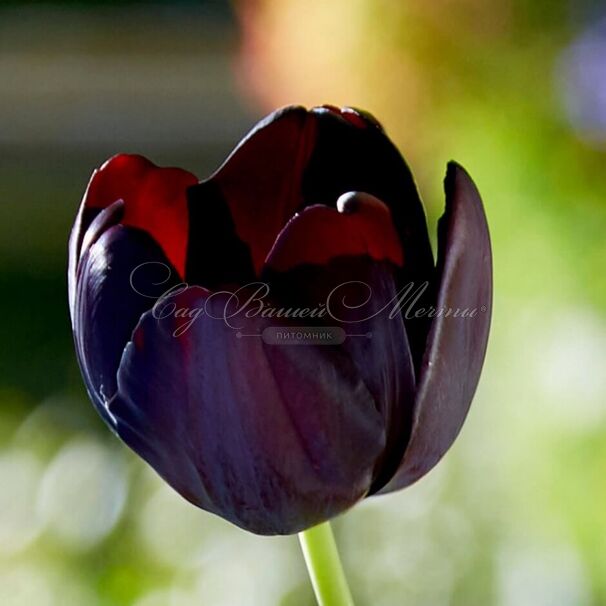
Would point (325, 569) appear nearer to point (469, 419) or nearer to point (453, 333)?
point (453, 333)

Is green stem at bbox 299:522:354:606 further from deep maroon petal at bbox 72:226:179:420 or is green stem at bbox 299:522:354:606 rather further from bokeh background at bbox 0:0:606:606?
bokeh background at bbox 0:0:606:606

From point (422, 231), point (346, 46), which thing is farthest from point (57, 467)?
point (422, 231)

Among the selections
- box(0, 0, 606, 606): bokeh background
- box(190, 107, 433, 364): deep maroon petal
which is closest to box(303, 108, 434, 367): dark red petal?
box(190, 107, 433, 364): deep maroon petal

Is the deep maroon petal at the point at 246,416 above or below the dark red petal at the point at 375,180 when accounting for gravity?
below

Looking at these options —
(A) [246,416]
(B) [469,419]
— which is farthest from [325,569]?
(B) [469,419]

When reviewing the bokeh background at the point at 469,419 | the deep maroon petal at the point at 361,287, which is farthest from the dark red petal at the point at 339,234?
the bokeh background at the point at 469,419

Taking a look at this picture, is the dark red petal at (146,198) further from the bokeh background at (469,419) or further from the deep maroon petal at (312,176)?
the bokeh background at (469,419)
